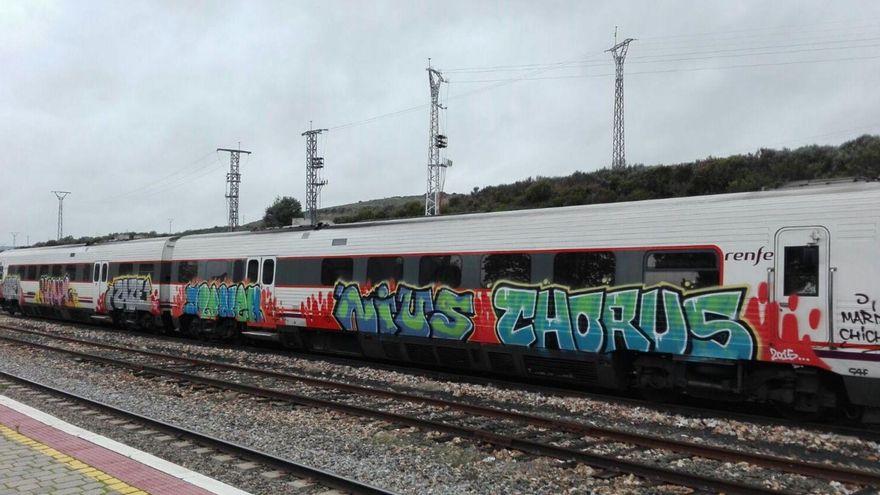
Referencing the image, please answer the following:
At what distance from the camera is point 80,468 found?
575cm

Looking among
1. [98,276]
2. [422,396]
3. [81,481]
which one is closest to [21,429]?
[81,481]

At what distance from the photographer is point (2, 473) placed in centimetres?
559

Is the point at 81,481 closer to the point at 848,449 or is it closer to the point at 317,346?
the point at 848,449

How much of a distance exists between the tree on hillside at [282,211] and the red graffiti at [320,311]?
1978 inches

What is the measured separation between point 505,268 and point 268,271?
7.28m

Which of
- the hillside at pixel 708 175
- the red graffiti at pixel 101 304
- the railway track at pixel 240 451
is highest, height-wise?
the hillside at pixel 708 175

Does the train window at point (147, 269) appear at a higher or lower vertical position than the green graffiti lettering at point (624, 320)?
higher

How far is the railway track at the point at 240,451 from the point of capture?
5738 mm

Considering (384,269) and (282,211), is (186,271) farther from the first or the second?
(282,211)

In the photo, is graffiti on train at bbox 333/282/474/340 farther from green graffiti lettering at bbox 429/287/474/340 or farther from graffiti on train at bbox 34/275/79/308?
graffiti on train at bbox 34/275/79/308

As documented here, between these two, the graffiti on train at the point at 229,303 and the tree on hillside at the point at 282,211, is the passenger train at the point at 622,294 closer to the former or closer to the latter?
the graffiti on train at the point at 229,303

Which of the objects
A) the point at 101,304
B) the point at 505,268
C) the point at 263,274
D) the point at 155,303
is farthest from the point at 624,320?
the point at 101,304

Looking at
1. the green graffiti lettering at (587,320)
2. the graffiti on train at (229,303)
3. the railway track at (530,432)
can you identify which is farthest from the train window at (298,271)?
the green graffiti lettering at (587,320)

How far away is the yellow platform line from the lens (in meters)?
5.18
